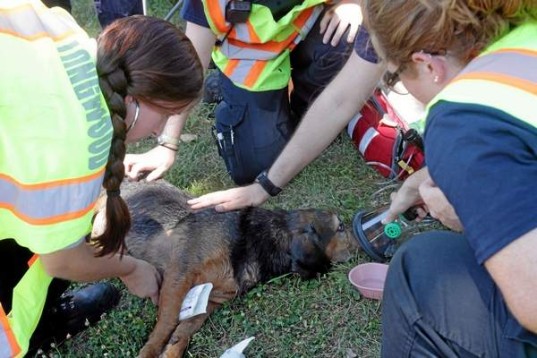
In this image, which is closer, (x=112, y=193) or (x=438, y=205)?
(x=438, y=205)

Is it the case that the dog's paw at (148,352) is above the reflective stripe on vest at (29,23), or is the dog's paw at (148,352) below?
below

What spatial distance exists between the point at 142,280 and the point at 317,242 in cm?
104

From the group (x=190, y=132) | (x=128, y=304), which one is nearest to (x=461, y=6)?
(x=128, y=304)

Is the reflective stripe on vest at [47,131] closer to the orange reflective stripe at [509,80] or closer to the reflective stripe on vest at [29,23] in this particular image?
the reflective stripe on vest at [29,23]

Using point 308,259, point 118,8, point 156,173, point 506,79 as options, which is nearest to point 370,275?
point 308,259

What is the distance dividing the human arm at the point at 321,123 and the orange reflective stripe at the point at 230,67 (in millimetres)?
873

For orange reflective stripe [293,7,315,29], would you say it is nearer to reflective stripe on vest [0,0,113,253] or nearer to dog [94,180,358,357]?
dog [94,180,358,357]

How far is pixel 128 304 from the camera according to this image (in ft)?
10.9

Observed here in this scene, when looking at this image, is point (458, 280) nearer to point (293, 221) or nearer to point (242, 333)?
point (242, 333)

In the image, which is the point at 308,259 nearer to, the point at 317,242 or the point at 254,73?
the point at 317,242

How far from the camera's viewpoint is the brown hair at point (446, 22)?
1.67 metres

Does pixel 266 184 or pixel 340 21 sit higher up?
pixel 340 21

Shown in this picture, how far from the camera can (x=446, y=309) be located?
1930 mm

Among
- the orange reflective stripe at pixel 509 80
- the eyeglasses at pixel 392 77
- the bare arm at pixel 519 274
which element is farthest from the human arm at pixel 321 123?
the bare arm at pixel 519 274
